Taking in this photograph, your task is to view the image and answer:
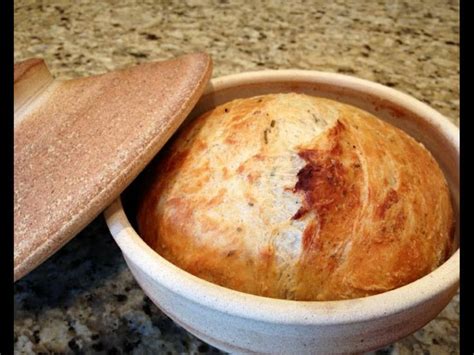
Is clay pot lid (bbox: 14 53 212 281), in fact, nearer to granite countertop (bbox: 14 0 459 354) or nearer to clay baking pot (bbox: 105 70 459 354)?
clay baking pot (bbox: 105 70 459 354)

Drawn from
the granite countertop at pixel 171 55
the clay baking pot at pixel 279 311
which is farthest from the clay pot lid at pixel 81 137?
the granite countertop at pixel 171 55

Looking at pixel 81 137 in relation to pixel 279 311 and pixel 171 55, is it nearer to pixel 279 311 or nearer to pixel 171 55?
pixel 279 311

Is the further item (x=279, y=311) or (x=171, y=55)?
(x=171, y=55)

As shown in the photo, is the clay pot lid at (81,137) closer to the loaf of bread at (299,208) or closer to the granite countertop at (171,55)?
the loaf of bread at (299,208)

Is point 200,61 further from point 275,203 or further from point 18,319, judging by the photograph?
point 18,319

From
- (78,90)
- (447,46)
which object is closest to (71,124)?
(78,90)

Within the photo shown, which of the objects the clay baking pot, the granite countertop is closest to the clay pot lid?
the clay baking pot

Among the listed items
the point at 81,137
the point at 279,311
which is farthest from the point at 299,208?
the point at 81,137
